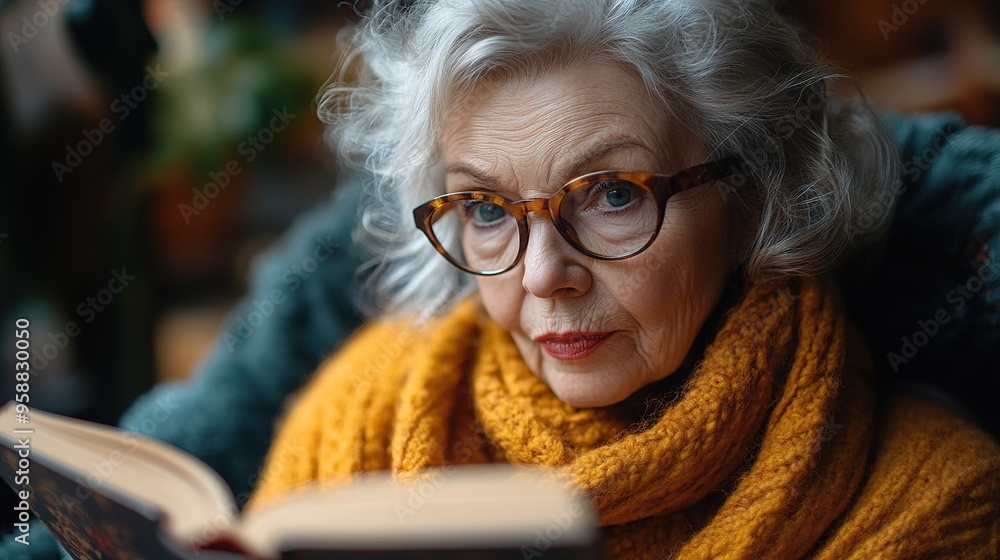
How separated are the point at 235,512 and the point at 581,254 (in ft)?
1.77

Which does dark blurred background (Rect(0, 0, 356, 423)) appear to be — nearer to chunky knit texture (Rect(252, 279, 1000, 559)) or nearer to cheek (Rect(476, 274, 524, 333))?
chunky knit texture (Rect(252, 279, 1000, 559))

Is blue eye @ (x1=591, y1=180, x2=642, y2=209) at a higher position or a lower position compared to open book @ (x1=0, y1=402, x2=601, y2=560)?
higher

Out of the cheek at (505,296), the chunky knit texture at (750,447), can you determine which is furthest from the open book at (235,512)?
the cheek at (505,296)

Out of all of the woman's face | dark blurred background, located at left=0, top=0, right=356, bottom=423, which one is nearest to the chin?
the woman's face

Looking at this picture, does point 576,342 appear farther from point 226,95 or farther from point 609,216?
point 226,95

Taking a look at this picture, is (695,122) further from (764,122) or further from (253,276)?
(253,276)

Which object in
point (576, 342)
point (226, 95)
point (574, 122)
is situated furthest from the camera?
point (226, 95)

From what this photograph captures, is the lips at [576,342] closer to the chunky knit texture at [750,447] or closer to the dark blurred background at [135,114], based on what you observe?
the chunky knit texture at [750,447]

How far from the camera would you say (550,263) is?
1.01 meters

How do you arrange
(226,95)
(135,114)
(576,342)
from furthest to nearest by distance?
(226,95) < (135,114) < (576,342)

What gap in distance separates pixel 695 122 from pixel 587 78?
0.17 m

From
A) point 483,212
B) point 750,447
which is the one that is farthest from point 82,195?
point 750,447

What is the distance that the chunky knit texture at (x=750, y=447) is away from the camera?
0.94 m

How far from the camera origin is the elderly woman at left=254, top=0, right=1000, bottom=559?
0.97 m
